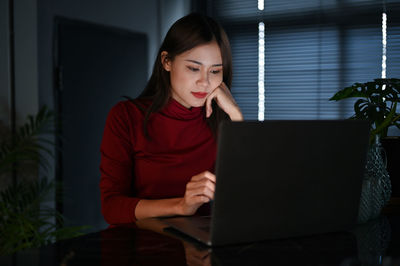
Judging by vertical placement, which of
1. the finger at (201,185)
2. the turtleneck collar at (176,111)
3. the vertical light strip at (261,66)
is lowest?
the finger at (201,185)

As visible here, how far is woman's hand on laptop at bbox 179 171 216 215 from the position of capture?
977 millimetres

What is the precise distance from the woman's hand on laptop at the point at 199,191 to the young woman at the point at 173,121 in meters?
0.36

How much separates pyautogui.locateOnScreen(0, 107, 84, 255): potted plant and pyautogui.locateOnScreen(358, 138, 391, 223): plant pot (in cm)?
183

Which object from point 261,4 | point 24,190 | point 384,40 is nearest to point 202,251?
point 24,190

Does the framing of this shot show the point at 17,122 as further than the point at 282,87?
No

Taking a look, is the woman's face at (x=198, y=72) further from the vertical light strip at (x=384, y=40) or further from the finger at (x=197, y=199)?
the vertical light strip at (x=384, y=40)

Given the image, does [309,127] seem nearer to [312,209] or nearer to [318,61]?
[312,209]

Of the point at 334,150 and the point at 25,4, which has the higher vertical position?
the point at 25,4

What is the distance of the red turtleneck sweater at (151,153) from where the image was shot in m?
1.43

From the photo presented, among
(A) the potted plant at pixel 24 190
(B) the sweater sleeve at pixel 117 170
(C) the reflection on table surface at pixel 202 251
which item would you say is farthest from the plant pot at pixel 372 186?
(A) the potted plant at pixel 24 190

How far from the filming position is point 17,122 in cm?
276

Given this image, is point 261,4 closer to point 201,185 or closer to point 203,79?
→ point 203,79

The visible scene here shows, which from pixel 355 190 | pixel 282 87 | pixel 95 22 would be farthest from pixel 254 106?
pixel 355 190

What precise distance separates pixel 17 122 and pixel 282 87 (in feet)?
7.55
